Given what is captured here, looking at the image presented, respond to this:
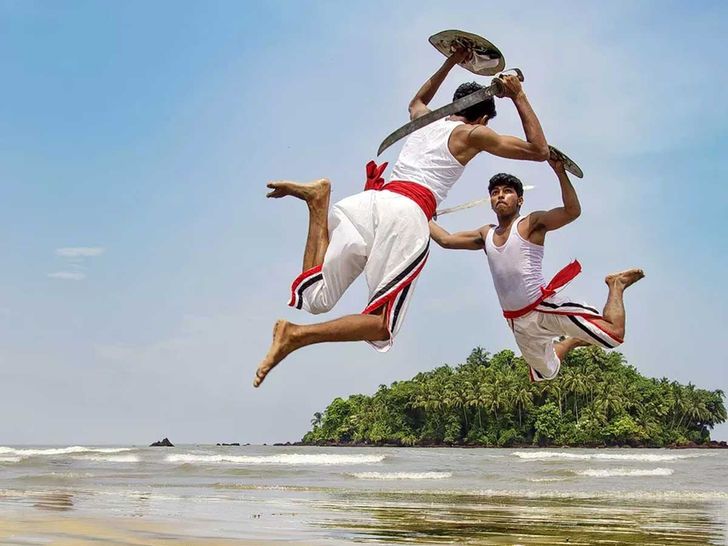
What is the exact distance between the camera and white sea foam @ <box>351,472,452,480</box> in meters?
20.3

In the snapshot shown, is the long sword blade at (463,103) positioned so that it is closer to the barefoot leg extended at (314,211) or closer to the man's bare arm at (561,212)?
the barefoot leg extended at (314,211)

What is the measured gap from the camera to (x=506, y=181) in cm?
630

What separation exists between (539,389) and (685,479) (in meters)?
63.6

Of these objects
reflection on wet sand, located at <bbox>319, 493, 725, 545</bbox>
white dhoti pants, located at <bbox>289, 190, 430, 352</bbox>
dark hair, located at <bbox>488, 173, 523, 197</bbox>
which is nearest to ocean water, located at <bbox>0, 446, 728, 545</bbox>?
reflection on wet sand, located at <bbox>319, 493, 725, 545</bbox>

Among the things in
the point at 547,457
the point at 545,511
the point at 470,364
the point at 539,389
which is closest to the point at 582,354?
the point at 539,389

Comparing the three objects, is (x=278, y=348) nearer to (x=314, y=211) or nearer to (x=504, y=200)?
(x=314, y=211)

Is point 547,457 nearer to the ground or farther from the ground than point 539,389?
nearer to the ground

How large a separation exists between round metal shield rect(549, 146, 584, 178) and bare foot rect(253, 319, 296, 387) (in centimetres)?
227

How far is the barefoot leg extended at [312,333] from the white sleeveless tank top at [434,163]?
980mm

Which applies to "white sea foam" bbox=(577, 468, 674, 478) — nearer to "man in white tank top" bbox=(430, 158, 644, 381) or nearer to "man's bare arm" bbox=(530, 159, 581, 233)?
"man in white tank top" bbox=(430, 158, 644, 381)

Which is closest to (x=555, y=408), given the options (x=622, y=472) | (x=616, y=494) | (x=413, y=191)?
(x=622, y=472)

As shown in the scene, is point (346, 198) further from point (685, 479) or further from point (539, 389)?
point (539, 389)

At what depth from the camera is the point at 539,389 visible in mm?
83000

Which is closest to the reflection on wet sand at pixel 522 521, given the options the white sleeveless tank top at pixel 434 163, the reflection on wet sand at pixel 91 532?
the reflection on wet sand at pixel 91 532
